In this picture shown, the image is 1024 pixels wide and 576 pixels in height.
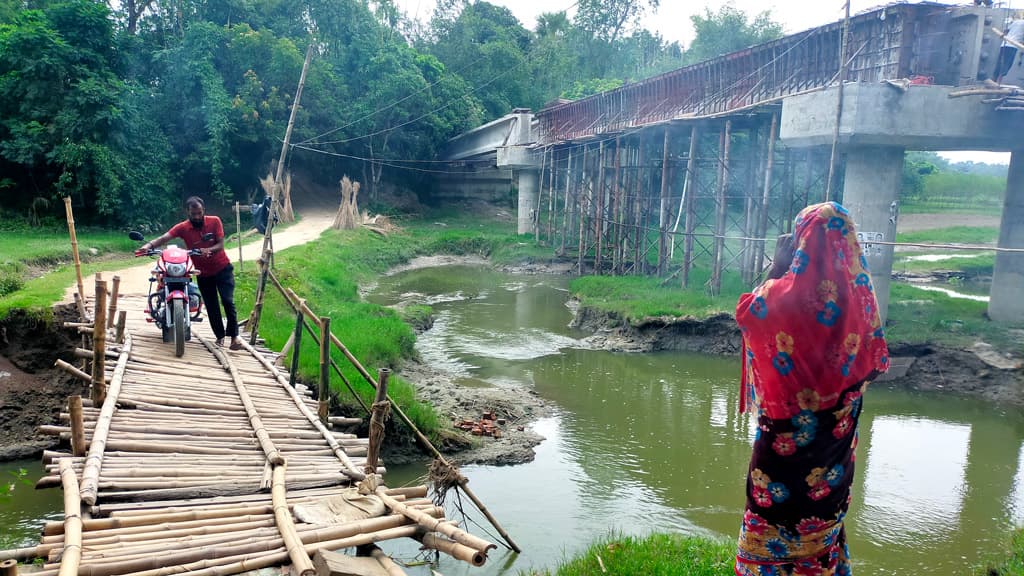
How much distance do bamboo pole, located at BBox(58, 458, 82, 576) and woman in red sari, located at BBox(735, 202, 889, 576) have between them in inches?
125

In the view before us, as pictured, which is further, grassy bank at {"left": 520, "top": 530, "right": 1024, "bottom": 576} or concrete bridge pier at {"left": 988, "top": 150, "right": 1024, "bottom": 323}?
concrete bridge pier at {"left": 988, "top": 150, "right": 1024, "bottom": 323}

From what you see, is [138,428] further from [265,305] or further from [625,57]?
[625,57]

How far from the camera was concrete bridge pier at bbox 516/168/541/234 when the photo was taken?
1176 inches

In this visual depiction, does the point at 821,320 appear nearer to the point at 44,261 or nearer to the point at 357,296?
the point at 357,296

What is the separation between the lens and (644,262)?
20688 millimetres

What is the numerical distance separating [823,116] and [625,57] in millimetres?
42101

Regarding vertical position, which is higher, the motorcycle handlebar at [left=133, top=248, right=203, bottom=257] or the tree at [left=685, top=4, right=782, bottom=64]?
the tree at [left=685, top=4, right=782, bottom=64]

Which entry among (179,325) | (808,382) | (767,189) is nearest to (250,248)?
A: (179,325)

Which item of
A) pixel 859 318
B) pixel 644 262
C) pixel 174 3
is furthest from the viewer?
pixel 174 3

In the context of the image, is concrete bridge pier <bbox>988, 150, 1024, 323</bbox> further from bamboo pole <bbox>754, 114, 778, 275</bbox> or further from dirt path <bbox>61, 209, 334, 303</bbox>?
dirt path <bbox>61, 209, 334, 303</bbox>

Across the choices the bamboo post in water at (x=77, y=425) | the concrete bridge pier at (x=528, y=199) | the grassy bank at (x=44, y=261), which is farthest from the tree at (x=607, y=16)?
the bamboo post in water at (x=77, y=425)

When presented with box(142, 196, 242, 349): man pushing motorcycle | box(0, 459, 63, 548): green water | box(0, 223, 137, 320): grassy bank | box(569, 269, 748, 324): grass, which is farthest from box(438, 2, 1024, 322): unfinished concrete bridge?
box(0, 223, 137, 320): grassy bank

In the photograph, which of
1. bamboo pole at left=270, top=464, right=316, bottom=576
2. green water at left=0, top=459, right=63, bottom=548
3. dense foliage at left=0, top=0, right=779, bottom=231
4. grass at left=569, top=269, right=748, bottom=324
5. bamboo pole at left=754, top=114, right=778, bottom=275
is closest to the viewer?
bamboo pole at left=270, top=464, right=316, bottom=576

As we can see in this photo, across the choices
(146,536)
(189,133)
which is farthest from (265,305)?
A: (189,133)
